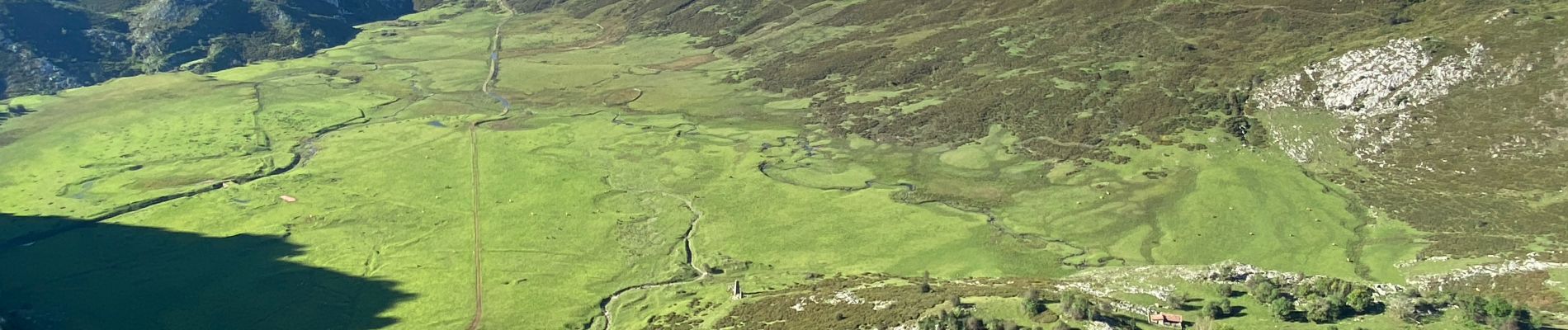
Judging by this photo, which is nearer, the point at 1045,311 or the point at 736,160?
the point at 1045,311

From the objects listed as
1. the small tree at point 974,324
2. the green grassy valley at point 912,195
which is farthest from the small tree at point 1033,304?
the small tree at point 974,324

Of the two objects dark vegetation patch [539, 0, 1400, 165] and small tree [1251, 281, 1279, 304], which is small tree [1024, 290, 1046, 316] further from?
dark vegetation patch [539, 0, 1400, 165]

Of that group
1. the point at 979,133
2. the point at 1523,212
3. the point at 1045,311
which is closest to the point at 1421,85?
the point at 1523,212

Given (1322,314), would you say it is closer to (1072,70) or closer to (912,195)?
(912,195)

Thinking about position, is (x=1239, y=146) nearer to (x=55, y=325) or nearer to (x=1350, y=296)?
(x=1350, y=296)

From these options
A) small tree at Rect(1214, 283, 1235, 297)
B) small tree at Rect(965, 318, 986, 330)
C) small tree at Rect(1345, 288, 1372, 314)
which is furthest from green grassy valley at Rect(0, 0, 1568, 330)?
small tree at Rect(965, 318, 986, 330)

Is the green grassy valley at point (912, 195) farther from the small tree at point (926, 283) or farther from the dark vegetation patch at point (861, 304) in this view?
the small tree at point (926, 283)
